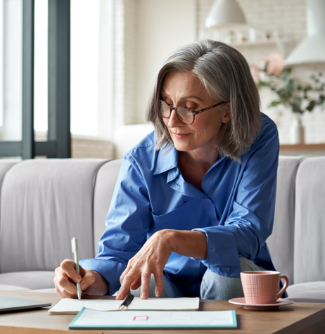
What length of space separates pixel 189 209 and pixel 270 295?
465 mm

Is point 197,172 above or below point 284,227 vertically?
above

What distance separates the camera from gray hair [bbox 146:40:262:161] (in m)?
1.40

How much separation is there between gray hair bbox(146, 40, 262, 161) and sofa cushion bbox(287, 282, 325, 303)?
1.47ft

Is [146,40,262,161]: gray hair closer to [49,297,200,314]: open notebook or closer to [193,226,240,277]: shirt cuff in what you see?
[193,226,240,277]: shirt cuff

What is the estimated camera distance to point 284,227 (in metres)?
1.96

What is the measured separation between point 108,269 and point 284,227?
34.3 inches

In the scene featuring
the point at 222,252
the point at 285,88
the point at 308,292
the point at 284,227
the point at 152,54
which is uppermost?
the point at 152,54

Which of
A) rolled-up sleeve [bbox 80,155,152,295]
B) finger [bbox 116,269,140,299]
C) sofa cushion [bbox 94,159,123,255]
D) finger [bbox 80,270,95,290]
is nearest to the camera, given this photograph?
finger [bbox 116,269,140,299]

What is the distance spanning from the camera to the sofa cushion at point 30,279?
6.59 feet

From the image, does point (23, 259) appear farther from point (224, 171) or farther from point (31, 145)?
point (224, 171)

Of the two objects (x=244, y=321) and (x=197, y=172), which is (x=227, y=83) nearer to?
(x=197, y=172)

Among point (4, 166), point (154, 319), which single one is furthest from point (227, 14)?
point (154, 319)

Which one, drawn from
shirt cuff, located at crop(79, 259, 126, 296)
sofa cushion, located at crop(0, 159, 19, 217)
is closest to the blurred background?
sofa cushion, located at crop(0, 159, 19, 217)

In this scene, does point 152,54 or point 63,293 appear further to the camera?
point 152,54
